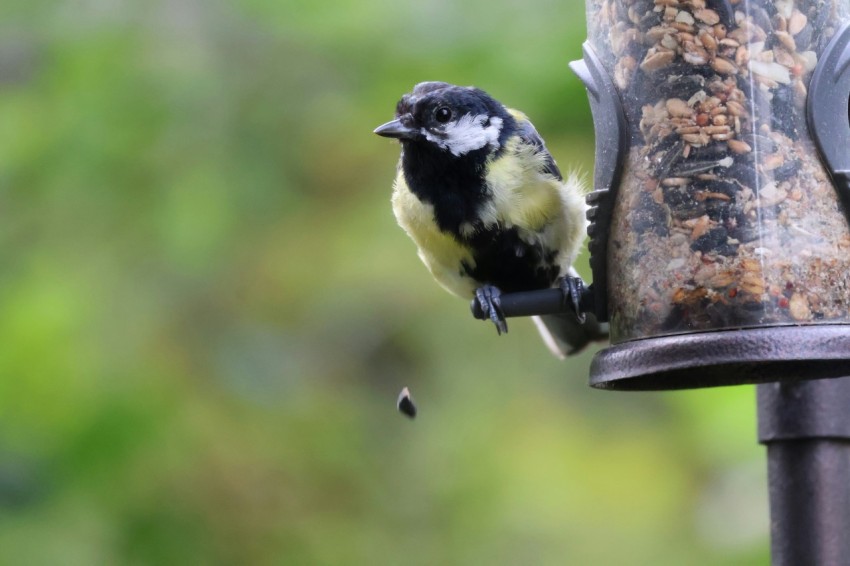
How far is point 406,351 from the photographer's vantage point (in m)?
5.68

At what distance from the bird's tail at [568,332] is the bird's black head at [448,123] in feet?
1.88

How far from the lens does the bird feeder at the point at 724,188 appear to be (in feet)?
10.0

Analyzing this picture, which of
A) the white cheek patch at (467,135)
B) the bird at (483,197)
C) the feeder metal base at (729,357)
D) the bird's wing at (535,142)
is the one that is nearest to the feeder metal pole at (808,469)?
the feeder metal base at (729,357)

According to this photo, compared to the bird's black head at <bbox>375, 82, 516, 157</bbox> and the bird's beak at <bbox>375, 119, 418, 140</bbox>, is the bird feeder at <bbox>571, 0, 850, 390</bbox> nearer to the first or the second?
the bird's black head at <bbox>375, 82, 516, 157</bbox>

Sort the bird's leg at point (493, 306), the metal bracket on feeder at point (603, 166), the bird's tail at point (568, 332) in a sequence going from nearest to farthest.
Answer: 1. the metal bracket on feeder at point (603, 166)
2. the bird's leg at point (493, 306)
3. the bird's tail at point (568, 332)

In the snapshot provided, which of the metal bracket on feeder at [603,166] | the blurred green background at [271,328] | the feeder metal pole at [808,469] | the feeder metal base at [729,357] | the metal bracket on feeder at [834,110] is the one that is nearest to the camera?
the feeder metal base at [729,357]

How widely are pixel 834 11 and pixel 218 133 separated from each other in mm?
2518

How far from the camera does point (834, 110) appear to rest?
10.5 ft

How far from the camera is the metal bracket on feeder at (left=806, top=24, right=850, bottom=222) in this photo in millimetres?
3172

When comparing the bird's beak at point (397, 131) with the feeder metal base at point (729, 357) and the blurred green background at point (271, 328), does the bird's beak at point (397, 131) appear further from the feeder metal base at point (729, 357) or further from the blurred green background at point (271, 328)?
the feeder metal base at point (729, 357)

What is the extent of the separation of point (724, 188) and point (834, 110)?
0.38 meters

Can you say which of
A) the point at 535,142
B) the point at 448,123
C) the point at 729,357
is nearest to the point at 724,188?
the point at 729,357

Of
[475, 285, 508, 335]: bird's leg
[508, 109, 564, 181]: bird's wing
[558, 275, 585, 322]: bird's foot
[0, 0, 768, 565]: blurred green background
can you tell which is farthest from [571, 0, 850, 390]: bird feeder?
[0, 0, 768, 565]: blurred green background

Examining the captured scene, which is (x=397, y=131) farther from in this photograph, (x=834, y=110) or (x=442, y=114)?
(x=834, y=110)
